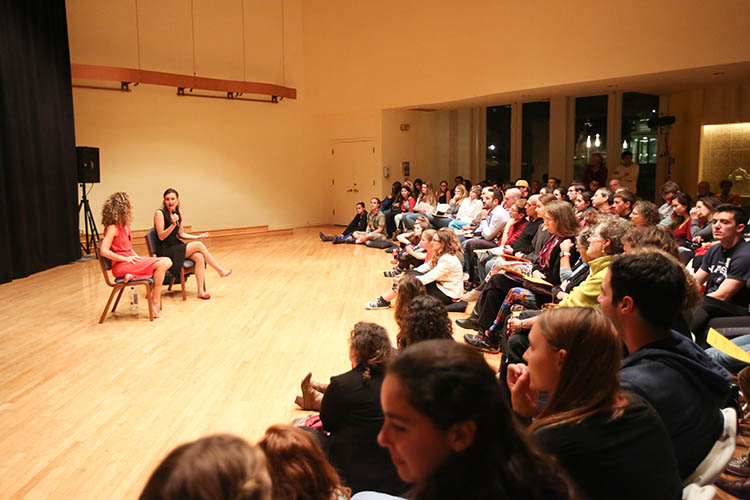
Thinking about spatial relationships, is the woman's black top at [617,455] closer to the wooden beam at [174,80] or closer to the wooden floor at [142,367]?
the wooden floor at [142,367]

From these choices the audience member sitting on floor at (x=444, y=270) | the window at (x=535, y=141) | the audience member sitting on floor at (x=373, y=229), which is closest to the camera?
the audience member sitting on floor at (x=444, y=270)

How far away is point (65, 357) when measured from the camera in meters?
4.98

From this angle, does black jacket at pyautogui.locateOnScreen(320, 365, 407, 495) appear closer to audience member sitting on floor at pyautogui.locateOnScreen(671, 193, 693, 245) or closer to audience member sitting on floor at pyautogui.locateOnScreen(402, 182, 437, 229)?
audience member sitting on floor at pyautogui.locateOnScreen(671, 193, 693, 245)

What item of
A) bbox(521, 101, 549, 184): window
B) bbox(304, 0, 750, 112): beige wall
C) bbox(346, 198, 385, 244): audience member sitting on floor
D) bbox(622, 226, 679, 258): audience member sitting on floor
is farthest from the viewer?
bbox(521, 101, 549, 184): window

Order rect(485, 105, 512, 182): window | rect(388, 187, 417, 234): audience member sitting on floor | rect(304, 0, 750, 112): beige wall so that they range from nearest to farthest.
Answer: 1. rect(304, 0, 750, 112): beige wall
2. rect(388, 187, 417, 234): audience member sitting on floor
3. rect(485, 105, 512, 182): window

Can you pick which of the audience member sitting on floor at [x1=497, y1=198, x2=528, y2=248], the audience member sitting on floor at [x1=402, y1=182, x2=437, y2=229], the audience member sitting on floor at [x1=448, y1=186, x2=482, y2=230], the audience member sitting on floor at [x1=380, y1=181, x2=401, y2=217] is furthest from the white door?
the audience member sitting on floor at [x1=497, y1=198, x2=528, y2=248]

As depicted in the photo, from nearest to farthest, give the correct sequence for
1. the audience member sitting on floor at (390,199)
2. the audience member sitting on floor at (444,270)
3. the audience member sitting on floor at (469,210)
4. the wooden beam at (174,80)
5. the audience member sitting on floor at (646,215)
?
the audience member sitting on floor at (646,215) → the audience member sitting on floor at (444,270) → the audience member sitting on floor at (469,210) → the wooden beam at (174,80) → the audience member sitting on floor at (390,199)

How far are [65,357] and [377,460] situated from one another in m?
3.64

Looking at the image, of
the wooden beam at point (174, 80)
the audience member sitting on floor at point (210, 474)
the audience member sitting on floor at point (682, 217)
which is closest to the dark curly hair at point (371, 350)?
the audience member sitting on floor at point (210, 474)

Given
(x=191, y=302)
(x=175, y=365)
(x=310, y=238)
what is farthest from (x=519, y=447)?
(x=310, y=238)

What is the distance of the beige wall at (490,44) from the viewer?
26.0ft

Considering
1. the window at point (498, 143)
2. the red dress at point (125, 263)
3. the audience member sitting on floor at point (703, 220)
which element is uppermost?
the window at point (498, 143)

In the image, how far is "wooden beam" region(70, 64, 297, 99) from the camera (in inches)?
420

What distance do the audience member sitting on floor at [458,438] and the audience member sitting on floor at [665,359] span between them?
1.05 m
